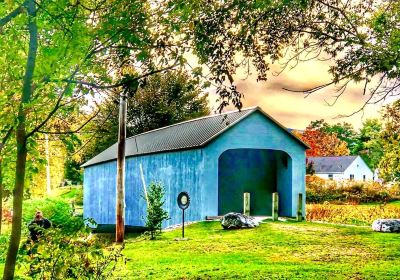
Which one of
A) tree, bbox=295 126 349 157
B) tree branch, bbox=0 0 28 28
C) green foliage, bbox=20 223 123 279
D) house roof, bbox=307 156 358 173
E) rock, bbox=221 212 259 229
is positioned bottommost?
rock, bbox=221 212 259 229

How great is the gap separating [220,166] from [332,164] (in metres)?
56.2

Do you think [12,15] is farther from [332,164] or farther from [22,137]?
[332,164]

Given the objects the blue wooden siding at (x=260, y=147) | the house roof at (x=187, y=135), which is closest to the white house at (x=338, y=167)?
the house roof at (x=187, y=135)

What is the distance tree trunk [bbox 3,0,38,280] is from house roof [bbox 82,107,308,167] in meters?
16.5

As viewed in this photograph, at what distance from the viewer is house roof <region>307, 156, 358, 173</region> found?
3115 inches

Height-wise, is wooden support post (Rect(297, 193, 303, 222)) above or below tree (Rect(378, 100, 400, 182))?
below

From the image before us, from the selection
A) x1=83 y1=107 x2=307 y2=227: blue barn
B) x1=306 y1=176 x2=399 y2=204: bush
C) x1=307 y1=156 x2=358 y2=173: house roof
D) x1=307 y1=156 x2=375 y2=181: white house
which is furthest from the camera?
x1=307 y1=156 x2=358 y2=173: house roof

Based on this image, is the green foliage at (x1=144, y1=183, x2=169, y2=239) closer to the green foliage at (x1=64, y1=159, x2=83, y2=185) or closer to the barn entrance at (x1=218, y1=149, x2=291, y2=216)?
the barn entrance at (x1=218, y1=149, x2=291, y2=216)

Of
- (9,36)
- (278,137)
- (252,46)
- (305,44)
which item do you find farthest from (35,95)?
(278,137)

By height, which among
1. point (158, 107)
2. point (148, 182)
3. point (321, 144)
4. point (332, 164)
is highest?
point (158, 107)

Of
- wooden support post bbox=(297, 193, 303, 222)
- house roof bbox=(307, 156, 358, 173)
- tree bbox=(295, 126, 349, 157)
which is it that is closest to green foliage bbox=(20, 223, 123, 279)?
wooden support post bbox=(297, 193, 303, 222)

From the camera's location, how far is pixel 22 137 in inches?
217

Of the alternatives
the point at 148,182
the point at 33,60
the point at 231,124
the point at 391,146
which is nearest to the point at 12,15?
the point at 33,60

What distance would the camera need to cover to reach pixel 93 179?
37281 millimetres
